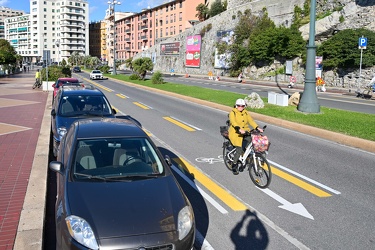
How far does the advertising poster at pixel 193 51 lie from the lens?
69.8 meters

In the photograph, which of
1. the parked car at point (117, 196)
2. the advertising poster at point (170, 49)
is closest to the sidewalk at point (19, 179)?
the parked car at point (117, 196)

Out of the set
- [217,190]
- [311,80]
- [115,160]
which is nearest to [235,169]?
[217,190]

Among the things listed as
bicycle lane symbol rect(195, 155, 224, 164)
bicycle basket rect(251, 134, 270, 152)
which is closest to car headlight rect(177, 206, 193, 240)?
bicycle basket rect(251, 134, 270, 152)

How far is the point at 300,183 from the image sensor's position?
7352mm

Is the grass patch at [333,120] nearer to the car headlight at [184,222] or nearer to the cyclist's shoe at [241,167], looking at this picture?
the cyclist's shoe at [241,167]

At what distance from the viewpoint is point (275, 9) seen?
5316 centimetres

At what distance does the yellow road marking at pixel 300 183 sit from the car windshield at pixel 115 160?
11.2 feet

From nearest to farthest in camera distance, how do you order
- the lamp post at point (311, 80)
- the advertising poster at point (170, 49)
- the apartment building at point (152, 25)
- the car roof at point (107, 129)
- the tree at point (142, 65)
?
1. the car roof at point (107, 129)
2. the lamp post at point (311, 80)
3. the tree at point (142, 65)
4. the advertising poster at point (170, 49)
5. the apartment building at point (152, 25)

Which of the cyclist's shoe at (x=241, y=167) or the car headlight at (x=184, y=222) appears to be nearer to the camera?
the car headlight at (x=184, y=222)

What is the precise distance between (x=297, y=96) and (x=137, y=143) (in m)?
14.8

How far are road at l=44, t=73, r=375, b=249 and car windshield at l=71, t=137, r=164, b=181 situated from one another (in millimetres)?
1235

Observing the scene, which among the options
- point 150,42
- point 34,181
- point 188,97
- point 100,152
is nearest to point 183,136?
point 34,181

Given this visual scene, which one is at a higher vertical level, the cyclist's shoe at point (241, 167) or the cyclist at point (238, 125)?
the cyclist at point (238, 125)

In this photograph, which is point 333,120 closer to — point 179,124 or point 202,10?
point 179,124
